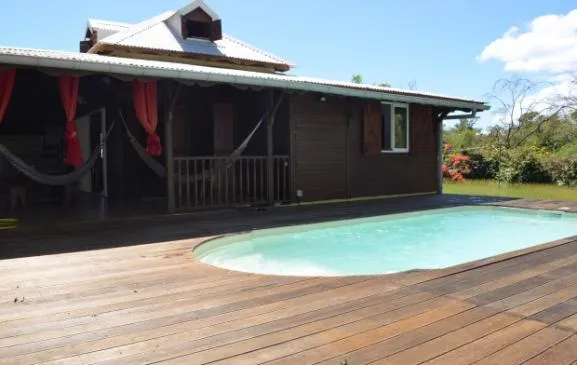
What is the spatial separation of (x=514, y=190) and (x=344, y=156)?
Answer: 19.2ft

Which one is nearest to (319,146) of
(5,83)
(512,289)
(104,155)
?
(104,155)

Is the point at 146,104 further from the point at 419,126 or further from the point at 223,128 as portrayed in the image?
the point at 419,126

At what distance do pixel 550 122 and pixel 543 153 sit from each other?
5.74 meters

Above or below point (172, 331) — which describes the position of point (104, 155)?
above

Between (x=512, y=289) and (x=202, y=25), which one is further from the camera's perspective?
(x=202, y=25)

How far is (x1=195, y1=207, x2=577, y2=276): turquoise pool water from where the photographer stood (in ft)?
16.1

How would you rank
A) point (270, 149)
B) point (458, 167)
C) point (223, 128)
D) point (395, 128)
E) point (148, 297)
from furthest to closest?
1. point (458, 167)
2. point (395, 128)
3. point (223, 128)
4. point (270, 149)
5. point (148, 297)

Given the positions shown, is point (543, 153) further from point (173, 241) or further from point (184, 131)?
point (173, 241)

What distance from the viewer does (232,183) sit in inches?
A: 324

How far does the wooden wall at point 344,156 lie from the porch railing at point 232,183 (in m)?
0.28

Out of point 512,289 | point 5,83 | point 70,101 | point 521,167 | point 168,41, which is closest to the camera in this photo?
point 512,289

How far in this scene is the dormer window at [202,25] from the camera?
1811 centimetres

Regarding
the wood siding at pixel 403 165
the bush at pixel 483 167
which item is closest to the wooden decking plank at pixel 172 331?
the wood siding at pixel 403 165

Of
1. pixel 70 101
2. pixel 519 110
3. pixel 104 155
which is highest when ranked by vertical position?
pixel 519 110
